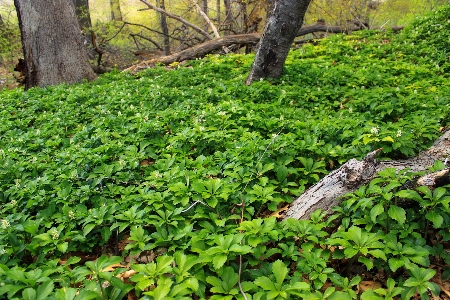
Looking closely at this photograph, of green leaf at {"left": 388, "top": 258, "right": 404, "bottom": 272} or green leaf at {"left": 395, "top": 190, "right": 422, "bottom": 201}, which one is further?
green leaf at {"left": 395, "top": 190, "right": 422, "bottom": 201}

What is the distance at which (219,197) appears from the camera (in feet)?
8.05

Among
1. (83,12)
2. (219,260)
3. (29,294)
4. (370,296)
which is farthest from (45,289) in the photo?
(83,12)

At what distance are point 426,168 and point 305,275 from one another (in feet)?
4.48

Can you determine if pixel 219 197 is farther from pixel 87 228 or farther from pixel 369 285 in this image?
pixel 369 285

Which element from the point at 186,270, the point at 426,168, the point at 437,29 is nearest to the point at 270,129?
the point at 426,168

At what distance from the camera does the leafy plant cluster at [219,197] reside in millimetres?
1839

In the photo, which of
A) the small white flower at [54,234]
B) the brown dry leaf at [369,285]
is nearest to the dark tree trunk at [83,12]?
the small white flower at [54,234]

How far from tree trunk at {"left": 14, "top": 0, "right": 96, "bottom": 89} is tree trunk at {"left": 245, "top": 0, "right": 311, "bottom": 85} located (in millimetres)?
4312

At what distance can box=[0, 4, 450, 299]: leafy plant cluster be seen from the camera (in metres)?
1.84

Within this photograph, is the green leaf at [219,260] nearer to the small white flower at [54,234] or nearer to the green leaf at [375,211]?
the green leaf at [375,211]

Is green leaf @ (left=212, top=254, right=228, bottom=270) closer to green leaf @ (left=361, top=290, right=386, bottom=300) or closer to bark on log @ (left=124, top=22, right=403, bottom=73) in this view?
green leaf @ (left=361, top=290, right=386, bottom=300)

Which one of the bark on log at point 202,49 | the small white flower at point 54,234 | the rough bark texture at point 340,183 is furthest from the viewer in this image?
the bark on log at point 202,49

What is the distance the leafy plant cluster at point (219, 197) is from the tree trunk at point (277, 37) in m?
0.36

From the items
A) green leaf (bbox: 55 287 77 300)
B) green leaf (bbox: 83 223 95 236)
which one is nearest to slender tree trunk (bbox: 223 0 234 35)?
green leaf (bbox: 83 223 95 236)
